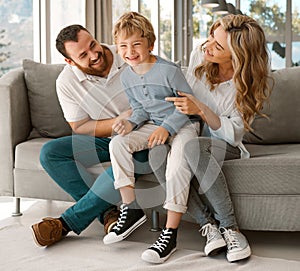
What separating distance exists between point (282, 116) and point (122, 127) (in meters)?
0.96

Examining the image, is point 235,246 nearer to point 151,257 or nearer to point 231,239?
point 231,239

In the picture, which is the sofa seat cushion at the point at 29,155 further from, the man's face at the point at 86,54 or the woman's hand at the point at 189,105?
the woman's hand at the point at 189,105

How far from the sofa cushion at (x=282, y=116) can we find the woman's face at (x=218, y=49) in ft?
1.79

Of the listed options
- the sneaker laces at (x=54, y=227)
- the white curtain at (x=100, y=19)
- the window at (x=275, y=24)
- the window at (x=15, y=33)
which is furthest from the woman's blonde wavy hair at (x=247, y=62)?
the window at (x=275, y=24)

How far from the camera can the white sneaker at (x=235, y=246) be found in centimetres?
222

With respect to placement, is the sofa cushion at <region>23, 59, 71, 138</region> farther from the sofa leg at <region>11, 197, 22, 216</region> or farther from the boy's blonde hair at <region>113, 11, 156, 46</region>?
the boy's blonde hair at <region>113, 11, 156, 46</region>

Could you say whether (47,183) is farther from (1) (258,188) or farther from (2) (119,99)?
(1) (258,188)

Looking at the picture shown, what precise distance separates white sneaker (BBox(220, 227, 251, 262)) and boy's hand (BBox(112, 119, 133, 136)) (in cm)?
59

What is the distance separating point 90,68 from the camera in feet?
8.89

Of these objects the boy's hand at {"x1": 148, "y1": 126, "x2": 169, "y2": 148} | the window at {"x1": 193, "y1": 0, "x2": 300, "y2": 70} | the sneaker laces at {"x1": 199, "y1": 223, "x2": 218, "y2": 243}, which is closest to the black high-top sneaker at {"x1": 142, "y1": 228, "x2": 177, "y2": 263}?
the sneaker laces at {"x1": 199, "y1": 223, "x2": 218, "y2": 243}

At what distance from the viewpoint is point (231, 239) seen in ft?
7.42

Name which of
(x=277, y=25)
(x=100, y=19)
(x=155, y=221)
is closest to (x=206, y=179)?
(x=155, y=221)

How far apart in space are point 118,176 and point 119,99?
1.60 ft

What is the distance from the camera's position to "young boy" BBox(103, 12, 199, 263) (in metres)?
2.29
